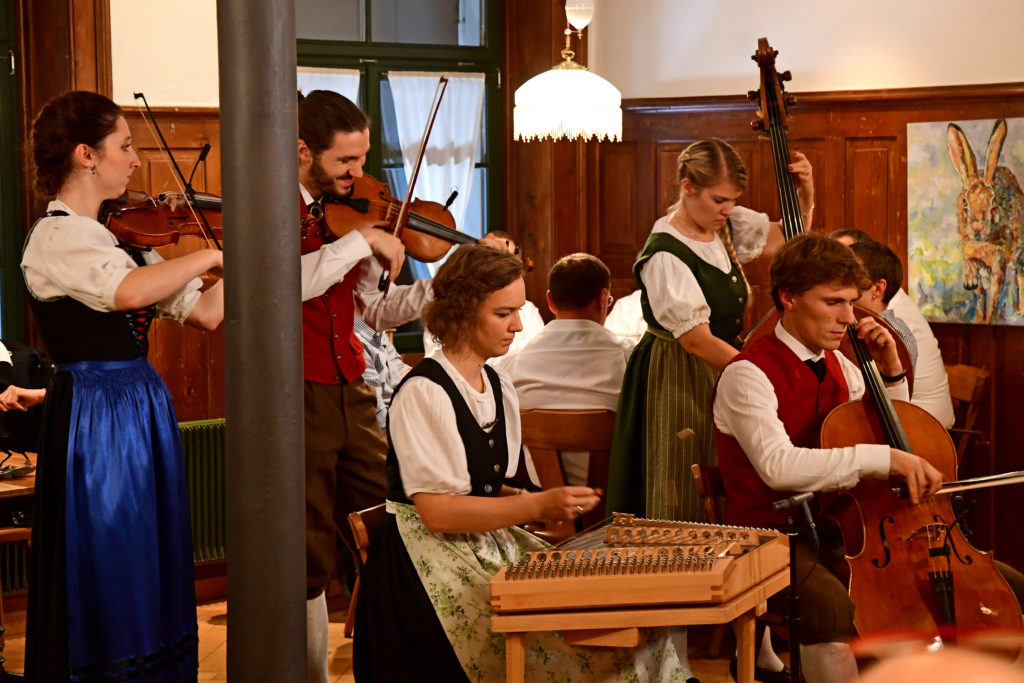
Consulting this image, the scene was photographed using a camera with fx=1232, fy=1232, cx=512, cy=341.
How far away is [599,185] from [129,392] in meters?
3.63

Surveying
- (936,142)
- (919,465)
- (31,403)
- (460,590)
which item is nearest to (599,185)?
(936,142)

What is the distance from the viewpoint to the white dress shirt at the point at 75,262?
102 inches

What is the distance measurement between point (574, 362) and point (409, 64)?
261 cm

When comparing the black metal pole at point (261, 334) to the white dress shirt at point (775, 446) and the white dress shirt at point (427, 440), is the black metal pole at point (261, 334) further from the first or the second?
the white dress shirt at point (775, 446)

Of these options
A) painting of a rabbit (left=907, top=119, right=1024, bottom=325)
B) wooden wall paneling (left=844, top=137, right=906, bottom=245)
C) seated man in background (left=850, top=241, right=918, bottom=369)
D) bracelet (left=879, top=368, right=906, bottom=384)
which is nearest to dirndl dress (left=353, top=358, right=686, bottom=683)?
bracelet (left=879, top=368, right=906, bottom=384)

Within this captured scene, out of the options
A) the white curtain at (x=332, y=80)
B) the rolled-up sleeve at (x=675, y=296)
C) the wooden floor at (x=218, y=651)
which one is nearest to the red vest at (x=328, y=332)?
the rolled-up sleeve at (x=675, y=296)

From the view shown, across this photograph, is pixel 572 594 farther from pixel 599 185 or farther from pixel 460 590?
pixel 599 185

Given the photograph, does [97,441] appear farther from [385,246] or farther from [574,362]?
[574,362]

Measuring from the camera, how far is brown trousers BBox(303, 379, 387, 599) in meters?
2.96

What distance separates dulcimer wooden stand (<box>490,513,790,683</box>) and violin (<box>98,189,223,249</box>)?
1.29 meters

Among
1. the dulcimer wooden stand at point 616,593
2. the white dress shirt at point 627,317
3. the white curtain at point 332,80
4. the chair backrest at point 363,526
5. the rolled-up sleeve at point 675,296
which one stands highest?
the white curtain at point 332,80

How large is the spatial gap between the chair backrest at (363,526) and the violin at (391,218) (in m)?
0.80

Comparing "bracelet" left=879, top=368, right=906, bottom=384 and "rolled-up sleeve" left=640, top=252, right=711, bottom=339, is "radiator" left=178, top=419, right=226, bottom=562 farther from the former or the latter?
"bracelet" left=879, top=368, right=906, bottom=384

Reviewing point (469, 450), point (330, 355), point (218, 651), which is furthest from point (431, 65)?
point (469, 450)
